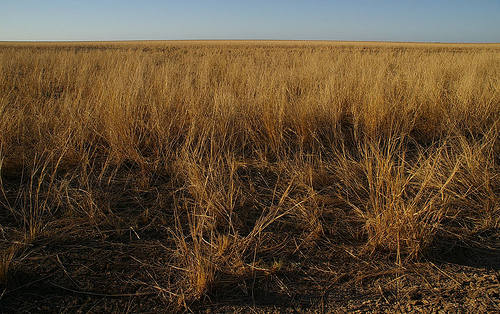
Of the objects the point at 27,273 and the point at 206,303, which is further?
the point at 27,273

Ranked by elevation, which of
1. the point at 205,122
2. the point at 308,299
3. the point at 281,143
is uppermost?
the point at 205,122

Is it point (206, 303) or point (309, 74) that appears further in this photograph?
point (309, 74)

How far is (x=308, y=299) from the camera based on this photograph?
3.88 feet

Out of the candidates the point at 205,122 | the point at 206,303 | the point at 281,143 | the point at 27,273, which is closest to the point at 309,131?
the point at 281,143

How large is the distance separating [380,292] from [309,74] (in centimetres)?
425

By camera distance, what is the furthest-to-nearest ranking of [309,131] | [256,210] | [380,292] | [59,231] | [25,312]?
[309,131], [256,210], [59,231], [380,292], [25,312]

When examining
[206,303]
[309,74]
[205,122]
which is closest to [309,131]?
[205,122]

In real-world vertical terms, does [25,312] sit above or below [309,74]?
below

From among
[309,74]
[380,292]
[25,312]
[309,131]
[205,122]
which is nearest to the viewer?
[25,312]

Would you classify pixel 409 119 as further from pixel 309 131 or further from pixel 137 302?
pixel 137 302

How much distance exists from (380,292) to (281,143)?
1.51m

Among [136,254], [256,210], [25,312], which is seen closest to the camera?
[25,312]

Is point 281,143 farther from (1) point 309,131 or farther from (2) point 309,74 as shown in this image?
(2) point 309,74

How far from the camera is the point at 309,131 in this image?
2668 millimetres
